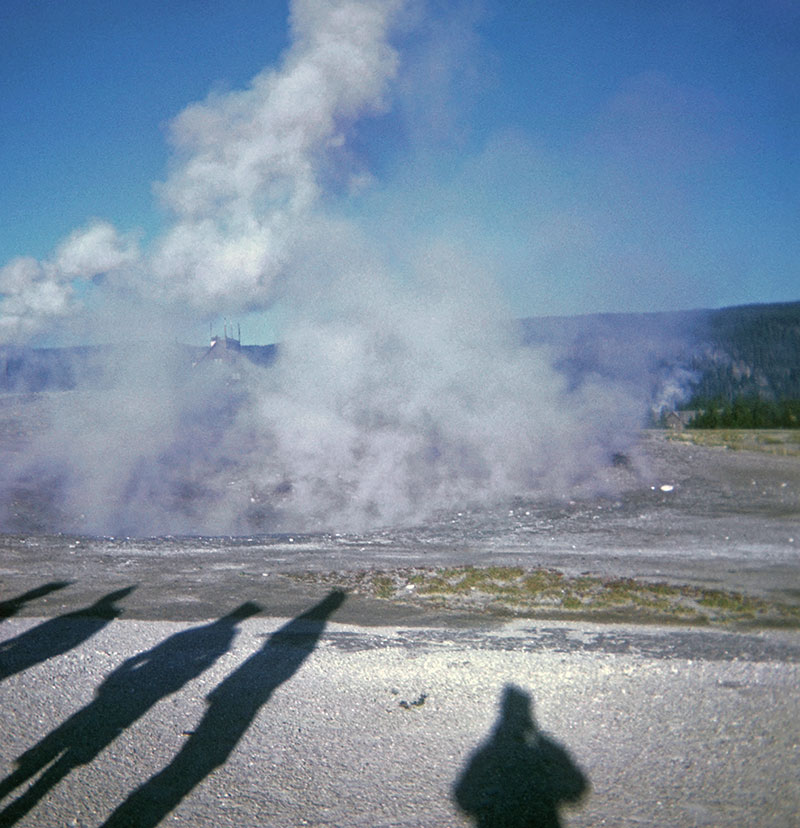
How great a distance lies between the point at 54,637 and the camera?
6.45 m

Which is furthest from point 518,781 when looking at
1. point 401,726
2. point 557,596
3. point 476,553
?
point 476,553

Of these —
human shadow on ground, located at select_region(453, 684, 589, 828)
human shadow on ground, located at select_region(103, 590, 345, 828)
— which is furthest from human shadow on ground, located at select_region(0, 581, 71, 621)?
human shadow on ground, located at select_region(453, 684, 589, 828)

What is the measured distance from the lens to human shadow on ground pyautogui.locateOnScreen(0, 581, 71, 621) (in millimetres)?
7426

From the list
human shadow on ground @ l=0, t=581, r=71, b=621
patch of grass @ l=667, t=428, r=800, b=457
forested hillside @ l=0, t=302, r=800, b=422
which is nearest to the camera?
human shadow on ground @ l=0, t=581, r=71, b=621

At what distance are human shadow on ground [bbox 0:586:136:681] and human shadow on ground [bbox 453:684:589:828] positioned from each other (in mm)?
4040

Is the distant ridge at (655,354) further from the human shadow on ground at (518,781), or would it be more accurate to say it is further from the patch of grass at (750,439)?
the human shadow on ground at (518,781)

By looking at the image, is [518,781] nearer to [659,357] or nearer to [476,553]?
[476,553]

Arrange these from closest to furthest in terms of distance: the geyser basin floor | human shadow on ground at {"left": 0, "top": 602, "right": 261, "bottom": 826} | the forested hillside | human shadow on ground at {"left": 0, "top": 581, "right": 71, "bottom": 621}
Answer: human shadow on ground at {"left": 0, "top": 602, "right": 261, "bottom": 826} → human shadow on ground at {"left": 0, "top": 581, "right": 71, "bottom": 621} → the geyser basin floor → the forested hillside

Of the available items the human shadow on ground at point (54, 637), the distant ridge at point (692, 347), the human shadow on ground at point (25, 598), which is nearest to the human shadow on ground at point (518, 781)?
the human shadow on ground at point (54, 637)

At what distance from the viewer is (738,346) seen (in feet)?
141

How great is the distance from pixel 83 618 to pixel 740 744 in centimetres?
639

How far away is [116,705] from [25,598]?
4036mm

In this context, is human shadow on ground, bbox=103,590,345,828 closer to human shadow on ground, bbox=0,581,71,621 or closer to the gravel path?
the gravel path

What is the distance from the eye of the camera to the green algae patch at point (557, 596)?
6.98 m
